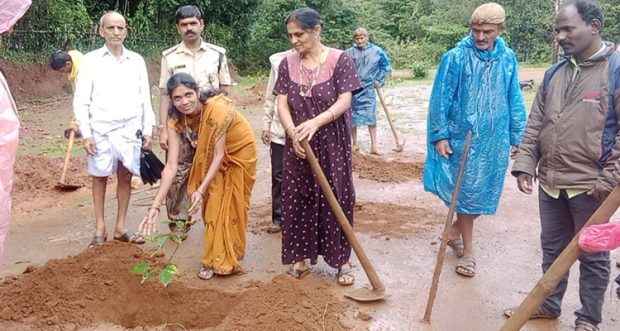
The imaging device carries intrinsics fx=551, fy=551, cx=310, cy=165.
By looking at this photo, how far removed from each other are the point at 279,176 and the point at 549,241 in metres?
2.26

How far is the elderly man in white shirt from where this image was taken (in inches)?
159

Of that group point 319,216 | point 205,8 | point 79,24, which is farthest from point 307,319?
point 205,8

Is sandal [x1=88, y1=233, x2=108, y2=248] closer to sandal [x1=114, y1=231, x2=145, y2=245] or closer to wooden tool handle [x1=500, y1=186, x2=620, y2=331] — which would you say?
sandal [x1=114, y1=231, x2=145, y2=245]

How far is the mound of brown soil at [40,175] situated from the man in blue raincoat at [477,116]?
4.15 metres

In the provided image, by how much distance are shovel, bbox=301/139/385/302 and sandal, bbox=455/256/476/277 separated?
0.70m

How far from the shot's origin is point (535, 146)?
307 cm

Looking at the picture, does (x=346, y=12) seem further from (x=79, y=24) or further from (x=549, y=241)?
(x=549, y=241)

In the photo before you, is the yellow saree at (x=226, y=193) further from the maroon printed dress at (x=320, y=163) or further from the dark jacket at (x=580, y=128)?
the dark jacket at (x=580, y=128)

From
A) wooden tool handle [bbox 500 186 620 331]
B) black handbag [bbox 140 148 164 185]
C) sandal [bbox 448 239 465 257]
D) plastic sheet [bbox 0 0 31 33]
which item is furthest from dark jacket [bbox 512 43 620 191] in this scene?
black handbag [bbox 140 148 164 185]

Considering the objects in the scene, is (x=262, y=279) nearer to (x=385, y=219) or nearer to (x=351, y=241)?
(x=351, y=241)

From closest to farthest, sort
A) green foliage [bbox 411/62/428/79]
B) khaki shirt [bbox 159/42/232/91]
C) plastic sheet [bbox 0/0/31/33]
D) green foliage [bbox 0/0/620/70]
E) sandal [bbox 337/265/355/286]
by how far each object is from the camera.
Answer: plastic sheet [bbox 0/0/31/33] < sandal [bbox 337/265/355/286] < khaki shirt [bbox 159/42/232/91] < green foliage [bbox 0/0/620/70] < green foliage [bbox 411/62/428/79]

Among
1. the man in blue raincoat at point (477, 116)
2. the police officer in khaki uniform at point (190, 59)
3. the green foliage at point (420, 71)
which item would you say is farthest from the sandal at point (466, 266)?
the green foliage at point (420, 71)

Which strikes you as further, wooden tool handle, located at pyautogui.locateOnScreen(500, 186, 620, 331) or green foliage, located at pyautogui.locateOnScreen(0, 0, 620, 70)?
green foliage, located at pyautogui.locateOnScreen(0, 0, 620, 70)

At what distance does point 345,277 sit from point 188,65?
2.07 metres
